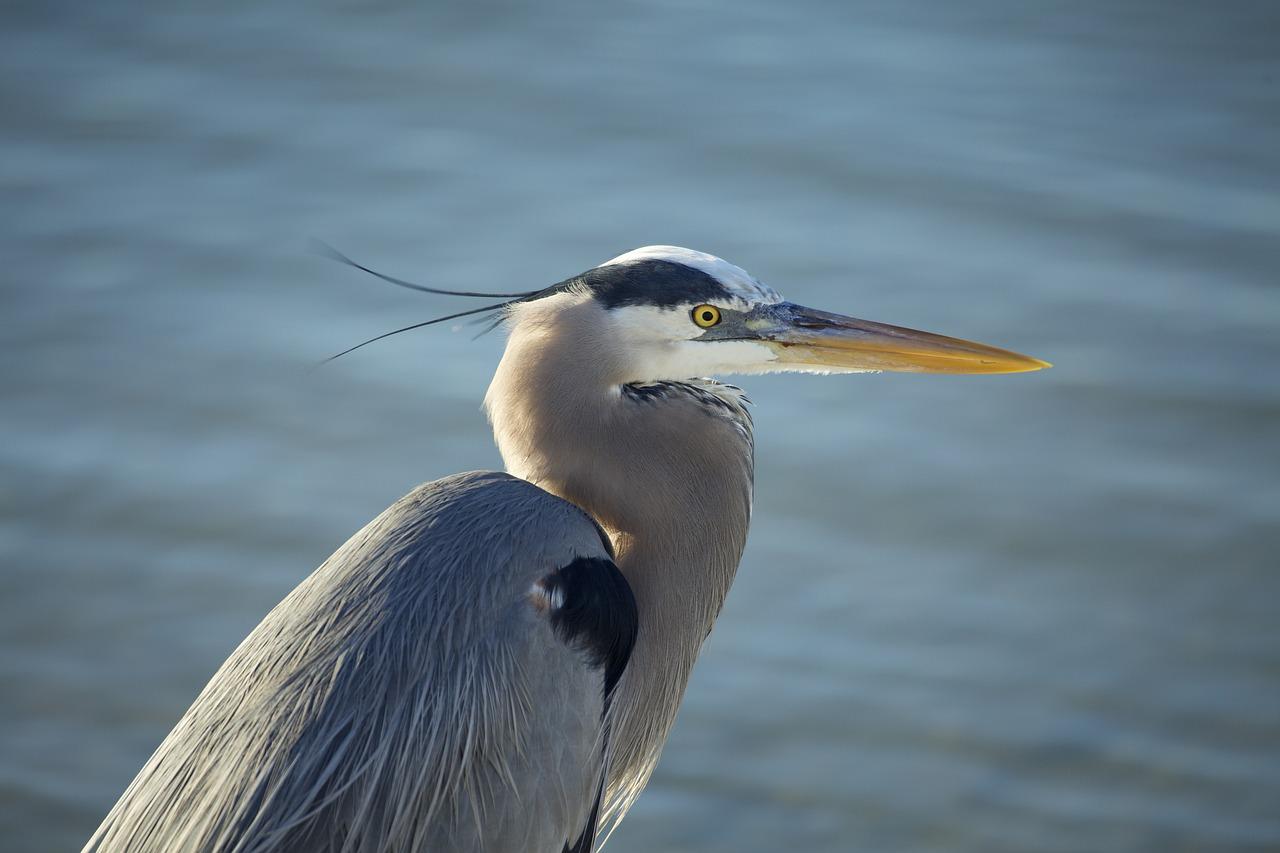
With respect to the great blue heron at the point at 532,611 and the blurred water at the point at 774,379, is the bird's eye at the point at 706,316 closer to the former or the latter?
the great blue heron at the point at 532,611

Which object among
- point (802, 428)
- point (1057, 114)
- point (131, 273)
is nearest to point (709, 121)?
point (1057, 114)

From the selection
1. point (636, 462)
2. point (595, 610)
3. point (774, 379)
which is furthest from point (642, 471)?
point (774, 379)

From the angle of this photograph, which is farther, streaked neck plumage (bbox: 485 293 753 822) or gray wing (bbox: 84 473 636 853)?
streaked neck plumage (bbox: 485 293 753 822)

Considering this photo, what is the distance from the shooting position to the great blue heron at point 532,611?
2414 millimetres

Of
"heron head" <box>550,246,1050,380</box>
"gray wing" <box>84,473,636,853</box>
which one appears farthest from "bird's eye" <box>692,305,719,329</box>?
"gray wing" <box>84,473,636,853</box>

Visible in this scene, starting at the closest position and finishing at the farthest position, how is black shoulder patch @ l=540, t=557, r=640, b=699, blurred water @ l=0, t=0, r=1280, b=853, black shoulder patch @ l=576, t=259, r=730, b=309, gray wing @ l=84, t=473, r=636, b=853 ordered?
gray wing @ l=84, t=473, r=636, b=853
black shoulder patch @ l=540, t=557, r=640, b=699
black shoulder patch @ l=576, t=259, r=730, b=309
blurred water @ l=0, t=0, r=1280, b=853

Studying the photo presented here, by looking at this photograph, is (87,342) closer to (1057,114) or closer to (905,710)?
(905,710)

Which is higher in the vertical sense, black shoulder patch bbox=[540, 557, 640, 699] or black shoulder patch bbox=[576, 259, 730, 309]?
black shoulder patch bbox=[576, 259, 730, 309]

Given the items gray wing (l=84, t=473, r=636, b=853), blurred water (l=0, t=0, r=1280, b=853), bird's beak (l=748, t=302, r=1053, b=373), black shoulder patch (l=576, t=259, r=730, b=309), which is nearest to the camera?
gray wing (l=84, t=473, r=636, b=853)

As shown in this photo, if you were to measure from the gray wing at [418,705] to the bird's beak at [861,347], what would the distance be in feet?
1.68

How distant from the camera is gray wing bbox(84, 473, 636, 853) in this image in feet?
7.83

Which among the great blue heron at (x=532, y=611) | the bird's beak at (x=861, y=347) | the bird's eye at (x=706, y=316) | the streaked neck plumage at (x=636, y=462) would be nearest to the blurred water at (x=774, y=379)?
the streaked neck plumage at (x=636, y=462)

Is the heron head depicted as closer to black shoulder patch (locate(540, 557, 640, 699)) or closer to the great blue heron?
the great blue heron

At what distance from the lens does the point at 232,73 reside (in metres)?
6.21
